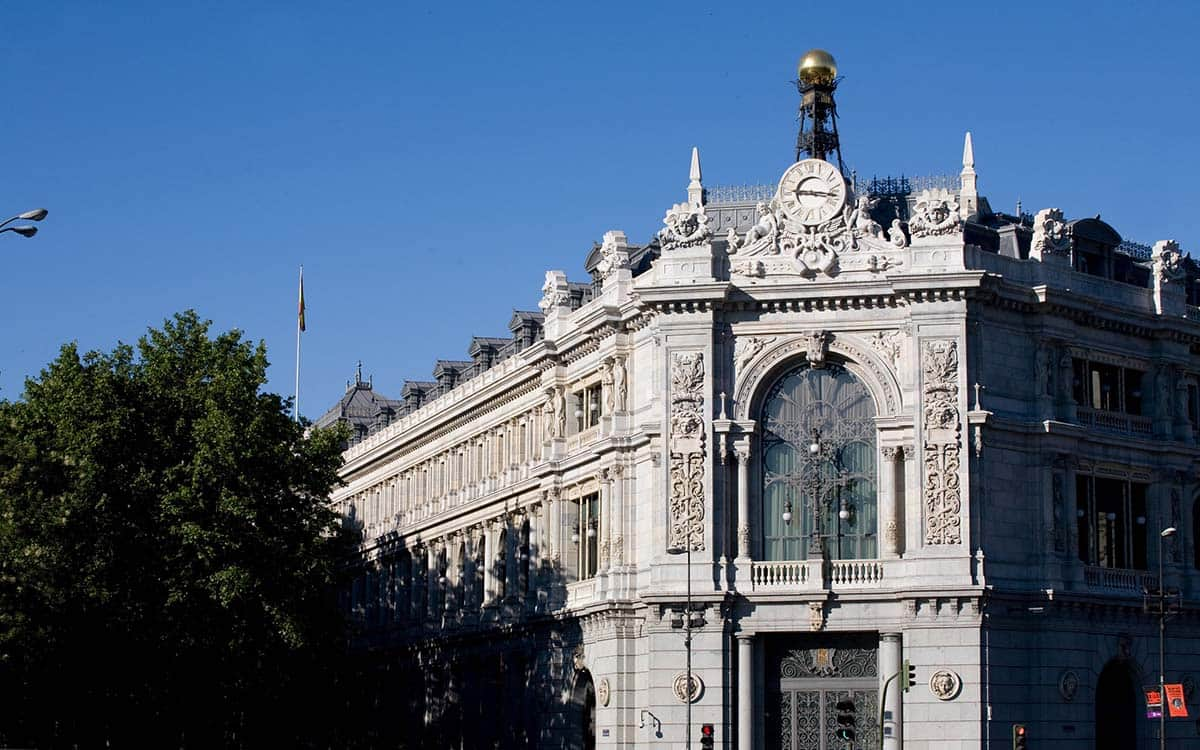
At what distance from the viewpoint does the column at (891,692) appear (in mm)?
67250

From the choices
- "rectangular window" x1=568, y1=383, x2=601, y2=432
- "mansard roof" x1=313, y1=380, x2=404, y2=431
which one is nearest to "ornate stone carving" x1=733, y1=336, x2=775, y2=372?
"rectangular window" x1=568, y1=383, x2=601, y2=432

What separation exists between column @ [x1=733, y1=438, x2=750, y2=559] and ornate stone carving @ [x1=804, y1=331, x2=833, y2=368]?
3.60 m

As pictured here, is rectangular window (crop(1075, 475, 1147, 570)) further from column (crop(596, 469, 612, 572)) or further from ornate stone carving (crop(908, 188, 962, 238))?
column (crop(596, 469, 612, 572))

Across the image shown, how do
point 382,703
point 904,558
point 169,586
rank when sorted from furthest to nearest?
point 382,703 < point 169,586 < point 904,558

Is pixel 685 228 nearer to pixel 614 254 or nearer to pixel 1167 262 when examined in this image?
pixel 614 254

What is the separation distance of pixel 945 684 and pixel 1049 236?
17.2 metres

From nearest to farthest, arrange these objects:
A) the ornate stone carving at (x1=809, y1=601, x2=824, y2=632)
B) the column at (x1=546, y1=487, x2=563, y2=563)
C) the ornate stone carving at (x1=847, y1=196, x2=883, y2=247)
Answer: the ornate stone carving at (x1=809, y1=601, x2=824, y2=632) < the ornate stone carving at (x1=847, y1=196, x2=883, y2=247) < the column at (x1=546, y1=487, x2=563, y2=563)

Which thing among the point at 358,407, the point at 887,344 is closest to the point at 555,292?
the point at 887,344

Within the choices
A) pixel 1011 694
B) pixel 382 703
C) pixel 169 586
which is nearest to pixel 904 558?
pixel 1011 694

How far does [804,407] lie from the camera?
7112 centimetres

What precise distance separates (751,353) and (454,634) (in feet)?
97.7

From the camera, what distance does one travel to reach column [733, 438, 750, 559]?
7019 cm

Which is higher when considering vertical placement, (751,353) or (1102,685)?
(751,353)

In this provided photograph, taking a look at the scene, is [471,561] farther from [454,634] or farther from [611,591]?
[611,591]
